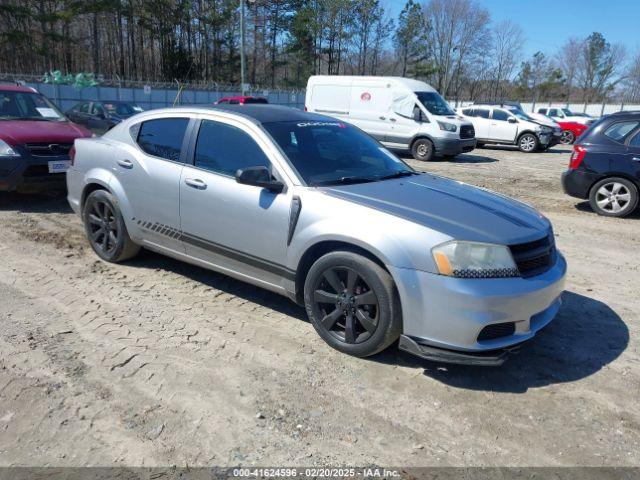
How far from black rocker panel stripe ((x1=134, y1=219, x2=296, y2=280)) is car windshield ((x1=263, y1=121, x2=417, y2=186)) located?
702 millimetres

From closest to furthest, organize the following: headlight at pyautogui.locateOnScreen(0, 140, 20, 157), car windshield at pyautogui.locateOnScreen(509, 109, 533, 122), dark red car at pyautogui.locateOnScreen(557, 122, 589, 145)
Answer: headlight at pyautogui.locateOnScreen(0, 140, 20, 157) → car windshield at pyautogui.locateOnScreen(509, 109, 533, 122) → dark red car at pyautogui.locateOnScreen(557, 122, 589, 145)

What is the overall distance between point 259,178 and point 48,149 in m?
5.09

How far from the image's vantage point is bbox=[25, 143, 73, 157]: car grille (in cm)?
719

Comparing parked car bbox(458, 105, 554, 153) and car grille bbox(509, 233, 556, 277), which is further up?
parked car bbox(458, 105, 554, 153)

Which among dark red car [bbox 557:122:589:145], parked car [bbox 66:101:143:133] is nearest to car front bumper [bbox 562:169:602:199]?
parked car [bbox 66:101:143:133]

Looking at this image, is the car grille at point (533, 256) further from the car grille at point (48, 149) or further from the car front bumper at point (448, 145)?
the car front bumper at point (448, 145)

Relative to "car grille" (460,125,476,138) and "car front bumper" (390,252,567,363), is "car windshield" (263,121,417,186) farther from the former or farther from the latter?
"car grille" (460,125,476,138)

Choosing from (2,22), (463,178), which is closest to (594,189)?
(463,178)

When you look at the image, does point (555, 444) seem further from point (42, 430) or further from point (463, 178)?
point (463, 178)

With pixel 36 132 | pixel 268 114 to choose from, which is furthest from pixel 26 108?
pixel 268 114

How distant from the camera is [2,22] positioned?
143 ft

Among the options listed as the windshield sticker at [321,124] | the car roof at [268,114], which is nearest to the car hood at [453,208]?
the windshield sticker at [321,124]

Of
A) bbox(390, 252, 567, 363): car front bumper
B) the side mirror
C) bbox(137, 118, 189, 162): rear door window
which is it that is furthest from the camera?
bbox(137, 118, 189, 162): rear door window

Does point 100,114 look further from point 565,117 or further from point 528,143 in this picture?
point 565,117
